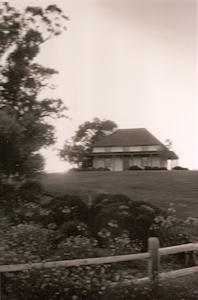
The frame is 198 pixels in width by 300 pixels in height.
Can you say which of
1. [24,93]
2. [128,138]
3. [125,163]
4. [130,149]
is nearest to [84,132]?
[24,93]

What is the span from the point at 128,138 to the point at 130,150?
1.85 meters

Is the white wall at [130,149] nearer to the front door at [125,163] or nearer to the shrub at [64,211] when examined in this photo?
the front door at [125,163]

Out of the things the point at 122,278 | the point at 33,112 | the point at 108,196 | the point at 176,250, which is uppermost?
the point at 33,112

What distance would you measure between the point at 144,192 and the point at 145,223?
8.13 ft

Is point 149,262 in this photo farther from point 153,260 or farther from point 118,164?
point 118,164

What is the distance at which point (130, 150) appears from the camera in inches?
502

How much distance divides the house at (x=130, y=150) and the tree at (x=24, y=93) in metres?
2.41

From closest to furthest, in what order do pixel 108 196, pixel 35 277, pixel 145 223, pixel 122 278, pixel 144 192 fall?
pixel 35 277 → pixel 122 278 → pixel 145 223 → pixel 108 196 → pixel 144 192

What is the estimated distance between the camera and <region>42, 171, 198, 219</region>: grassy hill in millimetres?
8086

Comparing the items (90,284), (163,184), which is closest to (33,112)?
(90,284)

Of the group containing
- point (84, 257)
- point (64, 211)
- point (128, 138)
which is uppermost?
point (128, 138)

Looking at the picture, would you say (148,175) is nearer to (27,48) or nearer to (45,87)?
(45,87)

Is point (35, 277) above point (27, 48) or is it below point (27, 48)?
below

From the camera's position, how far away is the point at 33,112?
278 inches
